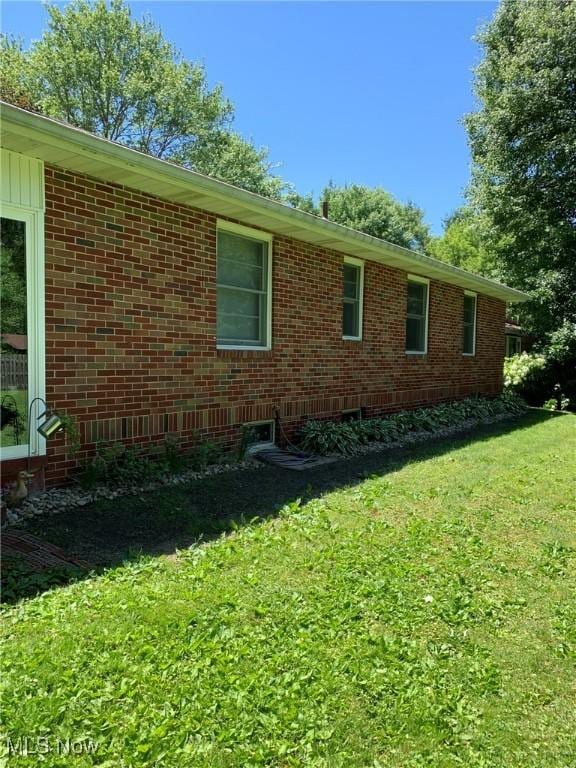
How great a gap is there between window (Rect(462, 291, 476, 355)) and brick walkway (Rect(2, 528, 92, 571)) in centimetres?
1124

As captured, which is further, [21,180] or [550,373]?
[550,373]

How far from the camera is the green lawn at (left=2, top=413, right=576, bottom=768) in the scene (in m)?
1.94

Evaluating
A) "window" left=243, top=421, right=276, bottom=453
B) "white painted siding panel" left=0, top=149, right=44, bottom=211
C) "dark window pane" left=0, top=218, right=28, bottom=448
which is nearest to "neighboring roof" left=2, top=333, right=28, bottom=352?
"dark window pane" left=0, top=218, right=28, bottom=448

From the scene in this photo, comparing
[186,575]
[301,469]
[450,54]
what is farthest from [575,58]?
[186,575]

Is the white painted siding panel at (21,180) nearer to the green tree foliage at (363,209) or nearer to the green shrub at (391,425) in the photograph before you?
the green shrub at (391,425)

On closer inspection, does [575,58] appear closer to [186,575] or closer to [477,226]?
[477,226]

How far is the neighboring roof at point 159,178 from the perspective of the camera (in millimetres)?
3939

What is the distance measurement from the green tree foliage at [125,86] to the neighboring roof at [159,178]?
68.4ft

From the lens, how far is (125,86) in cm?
2448

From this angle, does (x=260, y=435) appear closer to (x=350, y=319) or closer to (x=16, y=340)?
(x=350, y=319)

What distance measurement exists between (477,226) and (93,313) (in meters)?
14.5

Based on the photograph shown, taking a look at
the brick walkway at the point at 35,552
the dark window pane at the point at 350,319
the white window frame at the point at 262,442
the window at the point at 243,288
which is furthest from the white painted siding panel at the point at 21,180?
the dark window pane at the point at 350,319

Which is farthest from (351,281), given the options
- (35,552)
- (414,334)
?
(35,552)

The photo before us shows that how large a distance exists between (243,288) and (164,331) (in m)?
1.50
